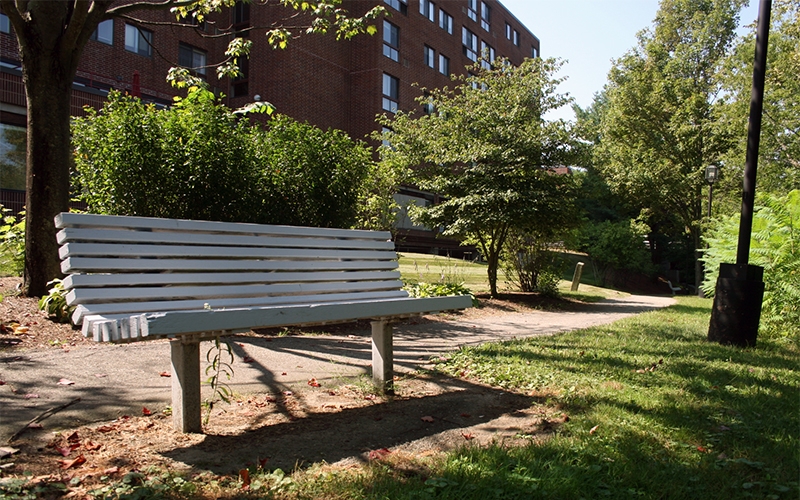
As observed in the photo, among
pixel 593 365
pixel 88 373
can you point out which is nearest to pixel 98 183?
pixel 88 373

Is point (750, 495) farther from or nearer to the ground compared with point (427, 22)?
nearer to the ground

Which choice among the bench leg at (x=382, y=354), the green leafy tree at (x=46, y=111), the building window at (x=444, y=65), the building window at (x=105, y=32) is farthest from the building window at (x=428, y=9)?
the bench leg at (x=382, y=354)

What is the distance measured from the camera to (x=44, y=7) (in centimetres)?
675

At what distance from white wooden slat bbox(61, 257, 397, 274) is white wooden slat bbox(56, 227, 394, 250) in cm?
12

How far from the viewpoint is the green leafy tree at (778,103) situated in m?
21.0

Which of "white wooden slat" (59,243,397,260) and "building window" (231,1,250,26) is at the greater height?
"building window" (231,1,250,26)

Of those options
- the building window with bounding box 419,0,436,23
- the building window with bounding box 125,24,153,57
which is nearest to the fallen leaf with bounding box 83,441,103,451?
the building window with bounding box 125,24,153,57

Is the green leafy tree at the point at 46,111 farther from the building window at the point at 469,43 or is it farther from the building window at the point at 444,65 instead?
the building window at the point at 469,43

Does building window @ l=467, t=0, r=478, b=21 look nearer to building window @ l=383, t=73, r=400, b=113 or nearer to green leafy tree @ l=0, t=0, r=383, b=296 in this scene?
building window @ l=383, t=73, r=400, b=113

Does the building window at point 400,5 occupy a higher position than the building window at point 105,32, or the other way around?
the building window at point 400,5

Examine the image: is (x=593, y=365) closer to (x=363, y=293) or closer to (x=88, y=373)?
(x=363, y=293)

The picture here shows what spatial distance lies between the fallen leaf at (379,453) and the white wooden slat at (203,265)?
164cm

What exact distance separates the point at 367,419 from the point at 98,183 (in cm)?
498

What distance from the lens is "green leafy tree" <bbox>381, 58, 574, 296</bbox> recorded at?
13117 millimetres
